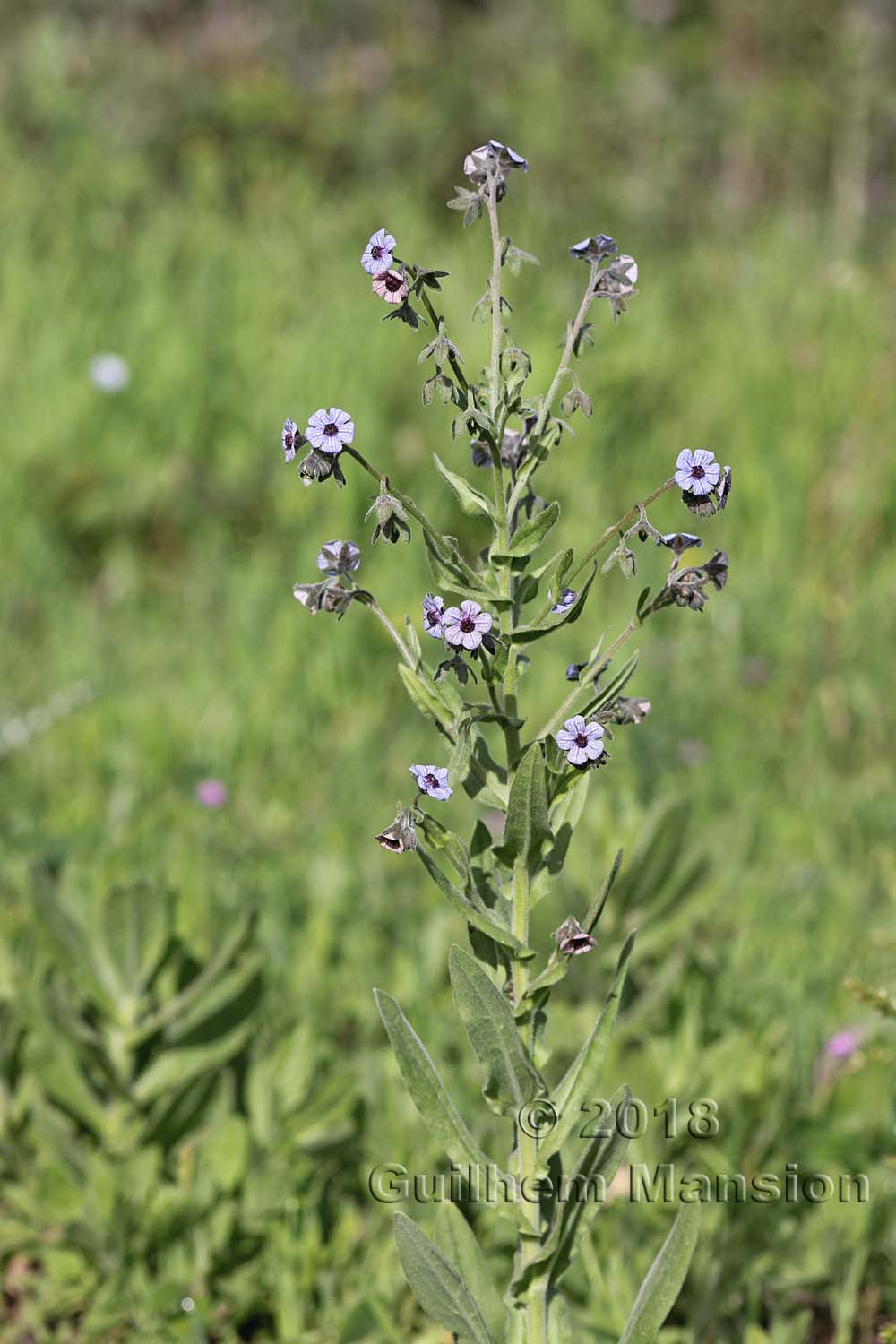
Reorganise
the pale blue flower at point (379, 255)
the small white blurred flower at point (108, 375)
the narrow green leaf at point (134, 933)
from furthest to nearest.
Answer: the small white blurred flower at point (108, 375) → the narrow green leaf at point (134, 933) → the pale blue flower at point (379, 255)

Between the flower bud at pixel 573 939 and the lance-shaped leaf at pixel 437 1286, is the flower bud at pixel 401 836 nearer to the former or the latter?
the flower bud at pixel 573 939

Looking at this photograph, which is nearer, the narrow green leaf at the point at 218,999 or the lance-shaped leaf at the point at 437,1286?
the lance-shaped leaf at the point at 437,1286

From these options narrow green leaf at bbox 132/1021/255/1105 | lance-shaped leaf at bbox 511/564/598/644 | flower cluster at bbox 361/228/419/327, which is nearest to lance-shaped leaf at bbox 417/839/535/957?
lance-shaped leaf at bbox 511/564/598/644

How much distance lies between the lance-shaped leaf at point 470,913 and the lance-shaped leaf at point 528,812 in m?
0.07

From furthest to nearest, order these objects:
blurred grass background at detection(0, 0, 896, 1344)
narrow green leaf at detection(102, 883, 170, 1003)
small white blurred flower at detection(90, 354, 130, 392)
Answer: small white blurred flower at detection(90, 354, 130, 392) → blurred grass background at detection(0, 0, 896, 1344) → narrow green leaf at detection(102, 883, 170, 1003)

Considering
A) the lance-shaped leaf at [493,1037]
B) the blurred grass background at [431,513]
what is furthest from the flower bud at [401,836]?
the blurred grass background at [431,513]

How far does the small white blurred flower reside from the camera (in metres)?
4.80

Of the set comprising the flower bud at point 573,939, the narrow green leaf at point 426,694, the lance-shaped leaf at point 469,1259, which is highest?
the narrow green leaf at point 426,694

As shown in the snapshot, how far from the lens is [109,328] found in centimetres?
525

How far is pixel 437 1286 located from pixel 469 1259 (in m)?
0.14

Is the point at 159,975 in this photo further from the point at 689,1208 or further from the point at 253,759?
the point at 253,759

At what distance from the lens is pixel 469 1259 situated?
1.58 meters

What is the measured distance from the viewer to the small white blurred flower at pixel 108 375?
4805 millimetres

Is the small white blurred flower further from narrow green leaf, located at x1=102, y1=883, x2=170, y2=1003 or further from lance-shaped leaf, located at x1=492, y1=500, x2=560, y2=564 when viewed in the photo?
lance-shaped leaf, located at x1=492, y1=500, x2=560, y2=564
